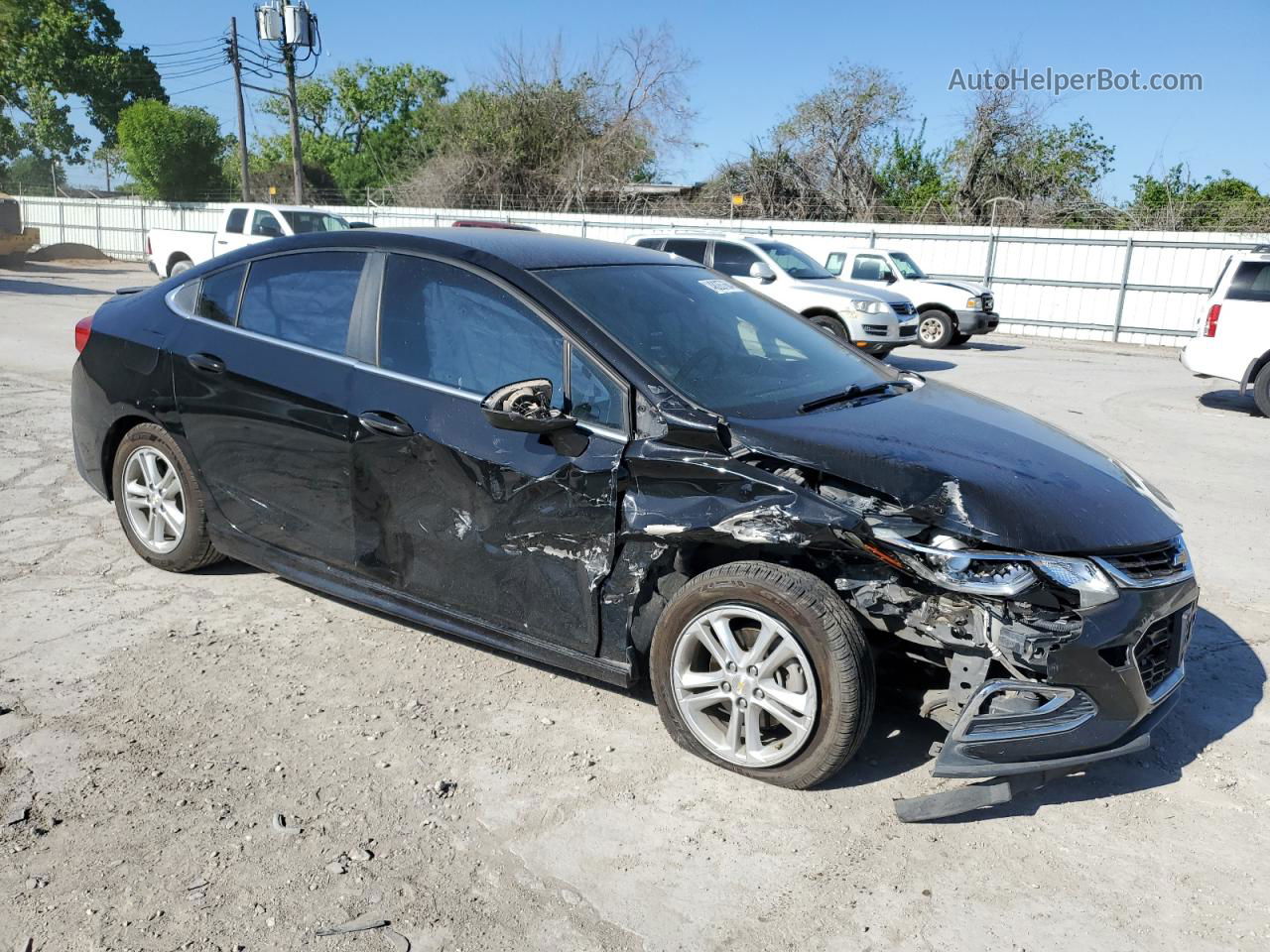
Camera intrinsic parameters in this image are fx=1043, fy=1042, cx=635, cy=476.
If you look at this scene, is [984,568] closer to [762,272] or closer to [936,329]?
[762,272]

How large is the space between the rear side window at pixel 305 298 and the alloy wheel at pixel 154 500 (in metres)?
0.84

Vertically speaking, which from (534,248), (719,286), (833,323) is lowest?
(833,323)

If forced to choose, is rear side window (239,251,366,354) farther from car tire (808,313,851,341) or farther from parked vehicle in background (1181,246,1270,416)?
car tire (808,313,851,341)

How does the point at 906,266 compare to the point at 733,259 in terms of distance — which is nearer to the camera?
the point at 733,259

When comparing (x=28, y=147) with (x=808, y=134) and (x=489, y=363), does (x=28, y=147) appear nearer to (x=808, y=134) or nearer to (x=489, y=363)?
(x=808, y=134)

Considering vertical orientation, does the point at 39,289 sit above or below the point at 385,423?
below

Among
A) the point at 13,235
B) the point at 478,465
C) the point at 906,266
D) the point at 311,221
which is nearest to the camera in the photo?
the point at 478,465

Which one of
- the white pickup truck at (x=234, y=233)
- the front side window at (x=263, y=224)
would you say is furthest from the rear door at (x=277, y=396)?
the front side window at (x=263, y=224)

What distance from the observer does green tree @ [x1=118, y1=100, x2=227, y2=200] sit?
143 feet

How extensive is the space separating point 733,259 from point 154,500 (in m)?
11.5

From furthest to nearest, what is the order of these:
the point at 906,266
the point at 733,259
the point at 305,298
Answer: the point at 906,266 < the point at 733,259 < the point at 305,298

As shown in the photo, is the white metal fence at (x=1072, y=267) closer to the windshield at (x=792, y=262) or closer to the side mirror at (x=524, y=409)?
the windshield at (x=792, y=262)

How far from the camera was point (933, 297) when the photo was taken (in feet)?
59.1

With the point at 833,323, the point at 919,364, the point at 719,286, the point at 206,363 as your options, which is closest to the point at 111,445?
the point at 206,363
